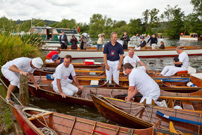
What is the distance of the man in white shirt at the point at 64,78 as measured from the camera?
5.92 m

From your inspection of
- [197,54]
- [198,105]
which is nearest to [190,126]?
[198,105]

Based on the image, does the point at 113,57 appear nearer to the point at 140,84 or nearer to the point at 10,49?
the point at 140,84

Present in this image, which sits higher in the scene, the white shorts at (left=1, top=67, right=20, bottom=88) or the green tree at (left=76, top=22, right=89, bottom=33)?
the green tree at (left=76, top=22, right=89, bottom=33)

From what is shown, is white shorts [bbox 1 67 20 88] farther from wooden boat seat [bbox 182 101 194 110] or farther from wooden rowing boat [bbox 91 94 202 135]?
wooden boat seat [bbox 182 101 194 110]

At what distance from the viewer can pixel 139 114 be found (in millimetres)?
4832

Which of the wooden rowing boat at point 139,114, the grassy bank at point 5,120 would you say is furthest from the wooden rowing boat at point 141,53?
the wooden rowing boat at point 139,114

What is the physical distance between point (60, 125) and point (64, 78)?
217 cm

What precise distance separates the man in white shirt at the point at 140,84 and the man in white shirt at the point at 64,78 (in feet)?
6.52

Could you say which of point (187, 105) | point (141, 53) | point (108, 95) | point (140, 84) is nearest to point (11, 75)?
point (108, 95)

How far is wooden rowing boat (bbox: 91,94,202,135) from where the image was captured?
4.30m

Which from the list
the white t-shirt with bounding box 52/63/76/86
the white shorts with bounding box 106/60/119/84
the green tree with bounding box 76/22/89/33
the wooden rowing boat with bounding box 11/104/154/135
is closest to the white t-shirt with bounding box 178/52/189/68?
the white shorts with bounding box 106/60/119/84

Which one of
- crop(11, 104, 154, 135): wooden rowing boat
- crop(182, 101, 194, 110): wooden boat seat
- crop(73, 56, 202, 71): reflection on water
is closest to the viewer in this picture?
crop(11, 104, 154, 135): wooden rowing boat

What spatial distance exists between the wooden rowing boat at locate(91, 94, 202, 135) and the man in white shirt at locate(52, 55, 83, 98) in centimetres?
135

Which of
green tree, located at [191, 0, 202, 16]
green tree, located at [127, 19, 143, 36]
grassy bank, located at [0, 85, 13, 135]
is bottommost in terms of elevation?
grassy bank, located at [0, 85, 13, 135]
